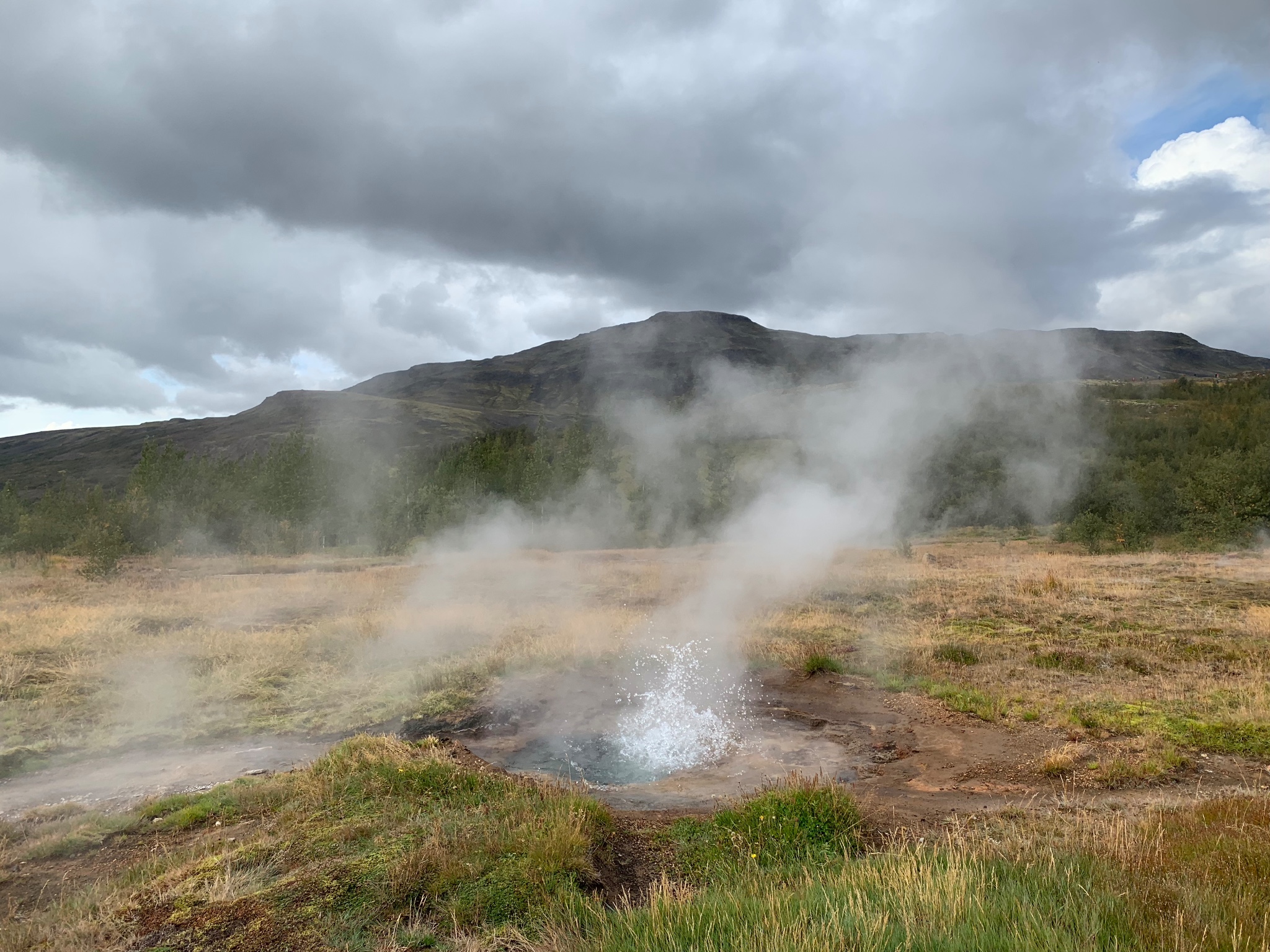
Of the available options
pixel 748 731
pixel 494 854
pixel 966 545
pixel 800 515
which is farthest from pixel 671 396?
pixel 494 854

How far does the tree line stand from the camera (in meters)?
34.0

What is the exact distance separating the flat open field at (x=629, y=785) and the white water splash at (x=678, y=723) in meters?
0.59

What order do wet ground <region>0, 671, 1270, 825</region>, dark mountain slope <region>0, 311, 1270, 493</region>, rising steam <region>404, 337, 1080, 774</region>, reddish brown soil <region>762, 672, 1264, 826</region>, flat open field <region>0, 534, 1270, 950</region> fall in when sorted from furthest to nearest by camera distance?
dark mountain slope <region>0, 311, 1270, 493</region> < rising steam <region>404, 337, 1080, 774</region> < wet ground <region>0, 671, 1270, 825</region> < reddish brown soil <region>762, 672, 1264, 826</region> < flat open field <region>0, 534, 1270, 950</region>

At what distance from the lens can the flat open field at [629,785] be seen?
5035mm

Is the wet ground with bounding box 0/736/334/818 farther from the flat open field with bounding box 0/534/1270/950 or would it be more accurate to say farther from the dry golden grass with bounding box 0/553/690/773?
the dry golden grass with bounding box 0/553/690/773

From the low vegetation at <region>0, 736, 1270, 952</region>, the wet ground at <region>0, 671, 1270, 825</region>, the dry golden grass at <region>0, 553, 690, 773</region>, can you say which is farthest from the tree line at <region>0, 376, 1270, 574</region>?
the low vegetation at <region>0, 736, 1270, 952</region>

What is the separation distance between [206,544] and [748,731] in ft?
165

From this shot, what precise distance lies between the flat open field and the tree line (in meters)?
8.58

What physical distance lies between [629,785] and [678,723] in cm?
288

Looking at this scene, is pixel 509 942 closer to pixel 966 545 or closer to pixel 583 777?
pixel 583 777

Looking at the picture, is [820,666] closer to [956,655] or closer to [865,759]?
[956,655]

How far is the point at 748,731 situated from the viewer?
449 inches

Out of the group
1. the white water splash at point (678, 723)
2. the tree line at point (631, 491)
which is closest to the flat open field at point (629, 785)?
the white water splash at point (678, 723)

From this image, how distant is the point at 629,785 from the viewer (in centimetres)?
928
